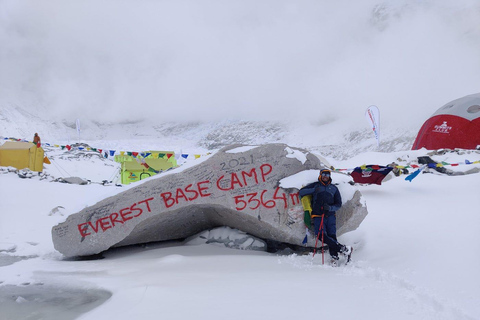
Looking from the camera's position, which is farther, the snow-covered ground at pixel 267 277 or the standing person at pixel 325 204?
the standing person at pixel 325 204

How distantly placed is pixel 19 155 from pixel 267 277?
15902mm

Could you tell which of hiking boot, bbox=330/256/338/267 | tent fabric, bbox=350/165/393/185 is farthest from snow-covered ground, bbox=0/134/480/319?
tent fabric, bbox=350/165/393/185

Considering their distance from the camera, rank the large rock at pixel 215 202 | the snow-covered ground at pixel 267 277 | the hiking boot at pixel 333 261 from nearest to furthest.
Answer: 1. the snow-covered ground at pixel 267 277
2. the hiking boot at pixel 333 261
3. the large rock at pixel 215 202

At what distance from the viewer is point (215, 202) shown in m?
5.57

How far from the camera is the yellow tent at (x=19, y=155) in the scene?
15.5 m

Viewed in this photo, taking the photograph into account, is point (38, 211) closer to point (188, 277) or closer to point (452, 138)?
point (188, 277)

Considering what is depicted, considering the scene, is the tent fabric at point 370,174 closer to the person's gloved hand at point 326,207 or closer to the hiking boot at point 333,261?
the person's gloved hand at point 326,207

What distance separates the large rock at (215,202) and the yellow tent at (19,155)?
12352mm

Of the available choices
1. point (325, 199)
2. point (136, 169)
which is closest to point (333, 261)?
point (325, 199)

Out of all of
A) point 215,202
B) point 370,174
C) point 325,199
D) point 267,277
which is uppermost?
point 370,174

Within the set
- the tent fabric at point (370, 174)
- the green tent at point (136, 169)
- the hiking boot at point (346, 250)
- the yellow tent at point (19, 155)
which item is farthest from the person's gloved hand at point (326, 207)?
the yellow tent at point (19, 155)

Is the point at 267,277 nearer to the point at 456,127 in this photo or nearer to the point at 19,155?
the point at 19,155

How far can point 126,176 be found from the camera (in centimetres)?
1680

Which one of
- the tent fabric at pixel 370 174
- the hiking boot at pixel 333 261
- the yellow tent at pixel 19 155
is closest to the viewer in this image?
the hiking boot at pixel 333 261
